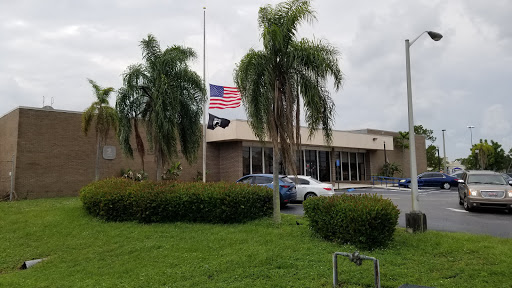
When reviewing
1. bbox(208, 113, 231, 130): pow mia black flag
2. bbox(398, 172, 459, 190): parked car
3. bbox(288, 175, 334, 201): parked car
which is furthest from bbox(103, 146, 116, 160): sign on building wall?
bbox(398, 172, 459, 190): parked car

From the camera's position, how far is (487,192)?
1258 centimetres

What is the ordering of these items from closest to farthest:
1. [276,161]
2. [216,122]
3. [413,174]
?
[413,174] < [276,161] < [216,122]

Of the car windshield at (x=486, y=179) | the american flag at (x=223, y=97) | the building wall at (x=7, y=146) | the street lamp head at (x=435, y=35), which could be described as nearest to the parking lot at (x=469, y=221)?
the car windshield at (x=486, y=179)

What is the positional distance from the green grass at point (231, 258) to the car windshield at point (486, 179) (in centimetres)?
709

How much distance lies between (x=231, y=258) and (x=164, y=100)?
7.53 meters

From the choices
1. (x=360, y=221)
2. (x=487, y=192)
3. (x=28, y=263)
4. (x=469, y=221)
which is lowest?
(x=28, y=263)

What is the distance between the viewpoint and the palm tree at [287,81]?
9.15 m

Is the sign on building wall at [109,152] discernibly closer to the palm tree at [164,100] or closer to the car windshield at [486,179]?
the palm tree at [164,100]

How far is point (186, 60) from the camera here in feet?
45.0

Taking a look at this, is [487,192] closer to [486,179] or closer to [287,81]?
[486,179]

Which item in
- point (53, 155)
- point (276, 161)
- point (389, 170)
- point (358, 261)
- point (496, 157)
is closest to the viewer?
point (358, 261)

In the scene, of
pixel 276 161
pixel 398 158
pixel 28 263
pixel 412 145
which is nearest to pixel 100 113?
pixel 28 263

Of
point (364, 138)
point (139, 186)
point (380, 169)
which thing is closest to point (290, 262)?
point (139, 186)

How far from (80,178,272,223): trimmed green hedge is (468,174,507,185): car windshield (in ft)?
27.4
